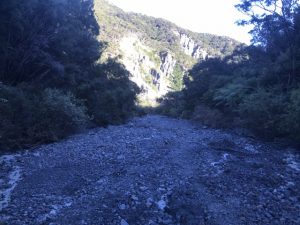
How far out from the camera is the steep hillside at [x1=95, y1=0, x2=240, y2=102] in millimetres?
136500

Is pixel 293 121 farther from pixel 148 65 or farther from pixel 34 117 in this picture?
pixel 148 65

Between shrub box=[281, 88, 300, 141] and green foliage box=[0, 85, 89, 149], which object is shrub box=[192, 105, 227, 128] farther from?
green foliage box=[0, 85, 89, 149]

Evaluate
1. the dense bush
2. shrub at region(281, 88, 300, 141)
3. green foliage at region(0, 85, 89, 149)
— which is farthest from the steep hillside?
shrub at region(281, 88, 300, 141)

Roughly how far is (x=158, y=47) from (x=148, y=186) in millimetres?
160141

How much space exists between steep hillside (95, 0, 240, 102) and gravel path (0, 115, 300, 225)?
373 ft

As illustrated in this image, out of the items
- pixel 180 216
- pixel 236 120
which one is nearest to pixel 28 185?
pixel 180 216

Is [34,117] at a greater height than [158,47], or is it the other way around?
[158,47]

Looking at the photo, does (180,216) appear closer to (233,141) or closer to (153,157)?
(153,157)

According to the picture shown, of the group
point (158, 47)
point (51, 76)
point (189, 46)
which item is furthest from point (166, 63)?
point (51, 76)

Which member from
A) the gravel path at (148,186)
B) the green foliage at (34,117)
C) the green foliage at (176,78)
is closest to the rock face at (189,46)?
the green foliage at (176,78)

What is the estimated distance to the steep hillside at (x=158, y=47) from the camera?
136500 millimetres

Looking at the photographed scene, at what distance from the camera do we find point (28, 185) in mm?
8477

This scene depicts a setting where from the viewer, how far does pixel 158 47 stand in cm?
16588

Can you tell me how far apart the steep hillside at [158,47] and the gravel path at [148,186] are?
373 ft
